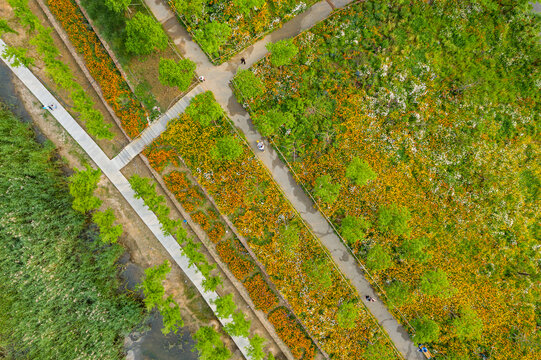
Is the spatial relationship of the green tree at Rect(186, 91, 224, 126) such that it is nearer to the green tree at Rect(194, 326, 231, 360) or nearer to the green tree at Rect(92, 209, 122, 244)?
the green tree at Rect(92, 209, 122, 244)

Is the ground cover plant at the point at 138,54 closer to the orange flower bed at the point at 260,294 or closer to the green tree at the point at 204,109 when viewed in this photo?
the green tree at the point at 204,109

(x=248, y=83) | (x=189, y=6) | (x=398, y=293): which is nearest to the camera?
(x=248, y=83)

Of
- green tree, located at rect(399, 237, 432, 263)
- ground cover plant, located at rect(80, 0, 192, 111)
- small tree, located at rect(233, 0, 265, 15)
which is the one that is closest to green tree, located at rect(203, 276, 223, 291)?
ground cover plant, located at rect(80, 0, 192, 111)

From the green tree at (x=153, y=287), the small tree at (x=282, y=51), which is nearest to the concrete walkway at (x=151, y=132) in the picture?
the small tree at (x=282, y=51)

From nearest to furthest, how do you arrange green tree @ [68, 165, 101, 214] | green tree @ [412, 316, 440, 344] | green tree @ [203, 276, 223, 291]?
green tree @ [68, 165, 101, 214], green tree @ [203, 276, 223, 291], green tree @ [412, 316, 440, 344]

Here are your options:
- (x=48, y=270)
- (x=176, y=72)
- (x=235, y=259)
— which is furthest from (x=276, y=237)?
(x=48, y=270)

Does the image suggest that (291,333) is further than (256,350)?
Yes

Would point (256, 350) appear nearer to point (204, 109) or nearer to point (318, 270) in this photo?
point (318, 270)
